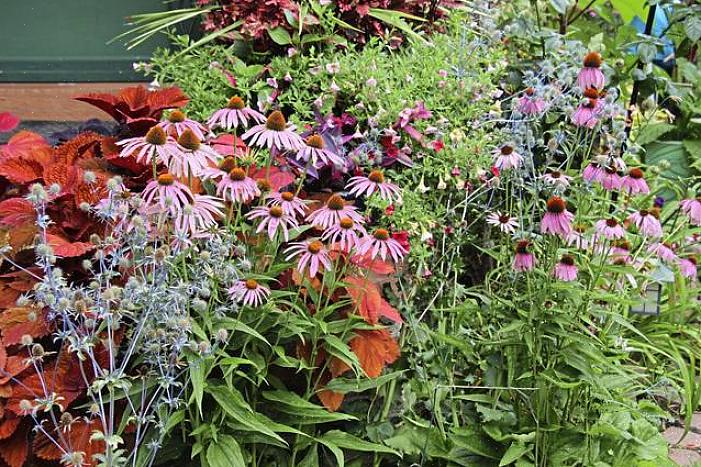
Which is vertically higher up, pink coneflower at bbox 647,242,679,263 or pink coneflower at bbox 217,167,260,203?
pink coneflower at bbox 217,167,260,203

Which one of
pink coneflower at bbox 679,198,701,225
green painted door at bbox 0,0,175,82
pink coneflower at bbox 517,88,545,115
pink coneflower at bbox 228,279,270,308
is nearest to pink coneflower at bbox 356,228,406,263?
pink coneflower at bbox 228,279,270,308

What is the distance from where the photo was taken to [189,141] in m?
1.95

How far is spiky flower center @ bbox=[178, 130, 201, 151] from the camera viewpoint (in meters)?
1.95

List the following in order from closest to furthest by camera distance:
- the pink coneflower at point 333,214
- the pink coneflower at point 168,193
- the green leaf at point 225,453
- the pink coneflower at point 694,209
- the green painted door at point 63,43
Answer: the pink coneflower at point 168,193 → the green leaf at point 225,453 → the pink coneflower at point 333,214 → the pink coneflower at point 694,209 → the green painted door at point 63,43

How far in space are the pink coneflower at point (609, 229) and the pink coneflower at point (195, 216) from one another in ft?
3.71

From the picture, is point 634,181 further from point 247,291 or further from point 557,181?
point 247,291

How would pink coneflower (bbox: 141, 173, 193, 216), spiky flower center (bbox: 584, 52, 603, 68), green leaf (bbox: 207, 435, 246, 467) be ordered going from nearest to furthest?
pink coneflower (bbox: 141, 173, 193, 216)
green leaf (bbox: 207, 435, 246, 467)
spiky flower center (bbox: 584, 52, 603, 68)

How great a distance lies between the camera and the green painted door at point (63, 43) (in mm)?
4012

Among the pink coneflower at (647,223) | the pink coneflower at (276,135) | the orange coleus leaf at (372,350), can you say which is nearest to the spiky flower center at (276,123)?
the pink coneflower at (276,135)

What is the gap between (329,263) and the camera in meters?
2.17

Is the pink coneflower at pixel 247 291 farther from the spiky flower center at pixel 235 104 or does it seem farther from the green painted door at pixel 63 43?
the green painted door at pixel 63 43

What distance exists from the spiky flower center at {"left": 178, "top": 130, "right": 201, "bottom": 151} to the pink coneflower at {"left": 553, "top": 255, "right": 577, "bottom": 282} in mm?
1059

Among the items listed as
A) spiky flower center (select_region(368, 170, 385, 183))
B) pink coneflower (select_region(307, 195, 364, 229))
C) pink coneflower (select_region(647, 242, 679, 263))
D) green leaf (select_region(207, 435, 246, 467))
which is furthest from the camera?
pink coneflower (select_region(647, 242, 679, 263))

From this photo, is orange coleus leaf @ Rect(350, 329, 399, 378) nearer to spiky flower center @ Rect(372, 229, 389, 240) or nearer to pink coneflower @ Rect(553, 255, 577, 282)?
spiky flower center @ Rect(372, 229, 389, 240)
